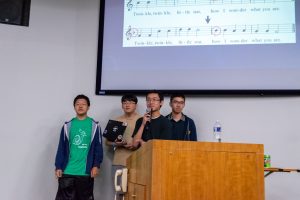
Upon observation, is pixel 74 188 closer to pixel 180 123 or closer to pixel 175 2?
pixel 180 123

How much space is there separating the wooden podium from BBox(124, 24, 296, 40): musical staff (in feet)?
7.09

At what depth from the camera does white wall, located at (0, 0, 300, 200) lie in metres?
3.64

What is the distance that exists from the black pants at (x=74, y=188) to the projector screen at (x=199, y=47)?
0.91 meters

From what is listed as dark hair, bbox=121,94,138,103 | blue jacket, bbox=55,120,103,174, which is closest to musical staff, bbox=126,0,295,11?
dark hair, bbox=121,94,138,103

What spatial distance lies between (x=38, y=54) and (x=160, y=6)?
134 centimetres

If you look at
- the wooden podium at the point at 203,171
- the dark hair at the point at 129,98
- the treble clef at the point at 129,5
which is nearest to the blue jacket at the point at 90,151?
the dark hair at the point at 129,98

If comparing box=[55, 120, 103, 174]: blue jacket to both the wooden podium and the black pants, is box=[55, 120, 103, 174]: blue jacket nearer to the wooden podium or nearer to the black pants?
the black pants

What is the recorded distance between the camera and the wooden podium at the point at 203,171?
1582 millimetres

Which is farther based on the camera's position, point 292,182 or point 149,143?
point 292,182

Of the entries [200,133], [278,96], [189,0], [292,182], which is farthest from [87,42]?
[292,182]

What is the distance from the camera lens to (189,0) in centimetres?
380

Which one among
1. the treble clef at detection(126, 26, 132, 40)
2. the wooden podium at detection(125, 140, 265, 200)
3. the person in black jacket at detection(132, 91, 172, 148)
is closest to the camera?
the wooden podium at detection(125, 140, 265, 200)

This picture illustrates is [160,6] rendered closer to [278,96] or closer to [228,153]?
[278,96]

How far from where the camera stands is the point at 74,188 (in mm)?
3471
